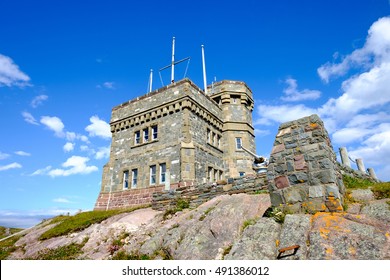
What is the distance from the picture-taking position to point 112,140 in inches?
917

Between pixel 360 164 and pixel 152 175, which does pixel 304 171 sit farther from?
pixel 152 175

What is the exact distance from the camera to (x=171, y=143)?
19266 millimetres

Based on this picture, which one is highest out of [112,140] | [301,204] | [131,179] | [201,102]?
[201,102]

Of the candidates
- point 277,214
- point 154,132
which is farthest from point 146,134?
point 277,214

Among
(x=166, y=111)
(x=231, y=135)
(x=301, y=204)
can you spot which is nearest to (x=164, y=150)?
(x=166, y=111)

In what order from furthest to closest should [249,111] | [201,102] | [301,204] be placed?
[249,111]
[201,102]
[301,204]

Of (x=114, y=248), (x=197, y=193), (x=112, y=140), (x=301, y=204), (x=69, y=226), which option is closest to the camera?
(x=301, y=204)

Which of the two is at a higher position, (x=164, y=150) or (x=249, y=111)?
(x=249, y=111)

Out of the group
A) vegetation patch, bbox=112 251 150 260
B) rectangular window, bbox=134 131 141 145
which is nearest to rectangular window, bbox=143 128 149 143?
rectangular window, bbox=134 131 141 145

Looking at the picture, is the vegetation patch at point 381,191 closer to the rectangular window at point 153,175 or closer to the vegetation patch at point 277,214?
the vegetation patch at point 277,214

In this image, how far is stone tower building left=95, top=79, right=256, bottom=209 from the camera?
18.7 meters

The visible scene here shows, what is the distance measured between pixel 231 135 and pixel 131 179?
32.3ft

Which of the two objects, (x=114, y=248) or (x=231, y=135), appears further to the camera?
(x=231, y=135)

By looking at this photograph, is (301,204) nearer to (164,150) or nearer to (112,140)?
(164,150)
